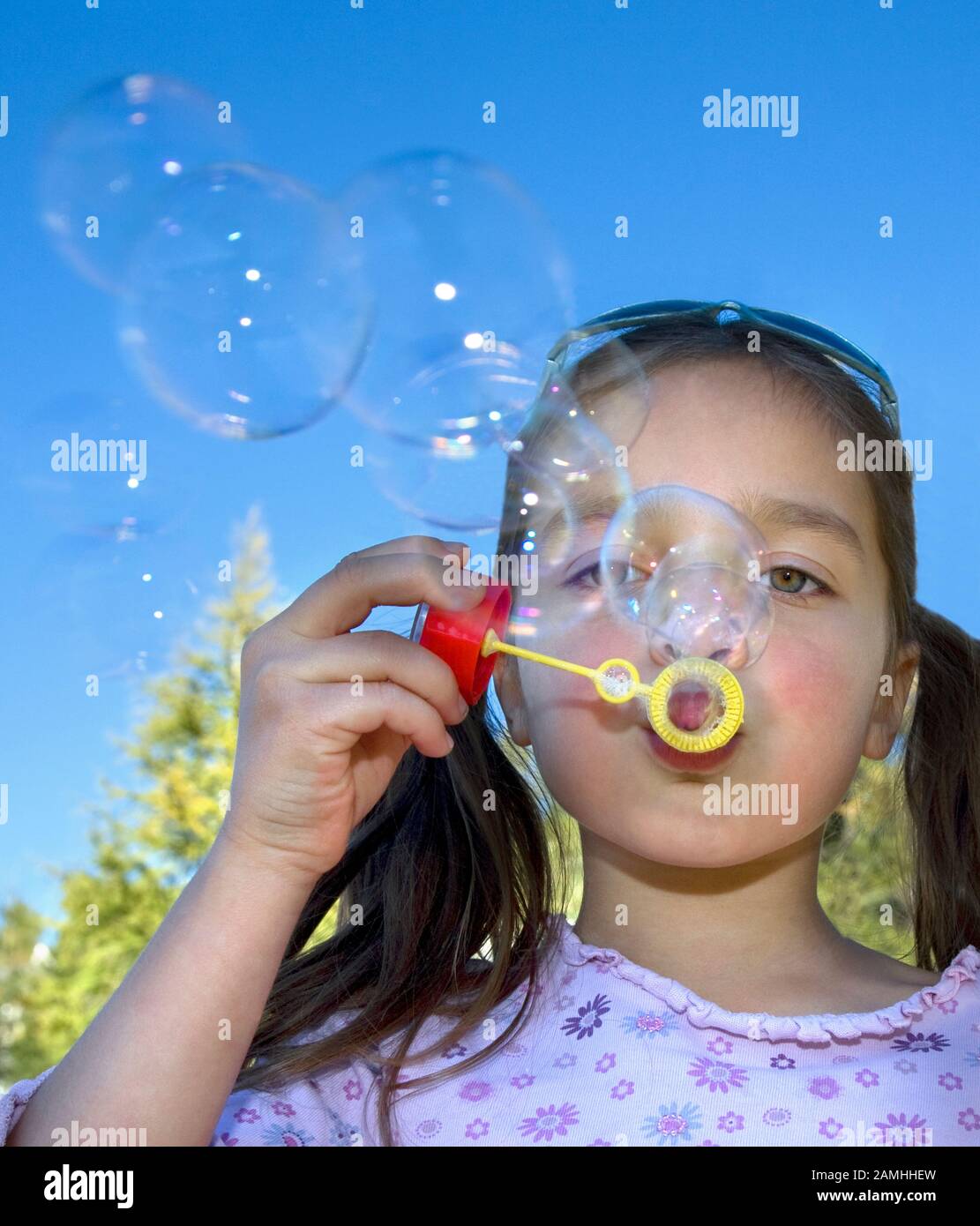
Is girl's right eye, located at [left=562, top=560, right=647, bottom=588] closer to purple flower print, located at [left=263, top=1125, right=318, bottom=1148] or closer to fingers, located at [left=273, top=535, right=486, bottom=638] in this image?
fingers, located at [left=273, top=535, right=486, bottom=638]

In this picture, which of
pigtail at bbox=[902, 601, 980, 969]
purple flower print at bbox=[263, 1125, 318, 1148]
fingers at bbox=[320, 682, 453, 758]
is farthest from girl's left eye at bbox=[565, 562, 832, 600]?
purple flower print at bbox=[263, 1125, 318, 1148]

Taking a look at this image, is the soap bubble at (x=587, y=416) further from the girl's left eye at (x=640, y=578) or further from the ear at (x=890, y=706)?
the ear at (x=890, y=706)

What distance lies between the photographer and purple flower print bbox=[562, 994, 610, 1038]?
1818 millimetres

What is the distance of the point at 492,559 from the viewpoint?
6.75 ft

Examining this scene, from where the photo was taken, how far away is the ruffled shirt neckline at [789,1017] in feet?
5.72

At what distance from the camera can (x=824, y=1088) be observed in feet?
5.52

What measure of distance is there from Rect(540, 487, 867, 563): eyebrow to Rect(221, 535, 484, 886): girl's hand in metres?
0.34

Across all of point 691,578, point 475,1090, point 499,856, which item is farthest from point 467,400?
point 475,1090

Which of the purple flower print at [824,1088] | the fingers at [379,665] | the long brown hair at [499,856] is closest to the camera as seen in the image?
the fingers at [379,665]

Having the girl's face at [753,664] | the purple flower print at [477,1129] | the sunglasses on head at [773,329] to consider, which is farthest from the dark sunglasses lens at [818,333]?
the purple flower print at [477,1129]

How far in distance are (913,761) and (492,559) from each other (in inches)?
37.1

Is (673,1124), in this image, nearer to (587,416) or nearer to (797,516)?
(797,516)
